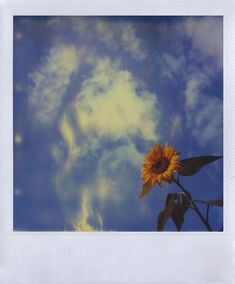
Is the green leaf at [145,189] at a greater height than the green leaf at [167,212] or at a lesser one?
greater

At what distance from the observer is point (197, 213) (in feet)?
4.90

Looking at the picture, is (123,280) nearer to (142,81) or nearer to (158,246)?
(158,246)

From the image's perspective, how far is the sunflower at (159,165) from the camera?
150 cm

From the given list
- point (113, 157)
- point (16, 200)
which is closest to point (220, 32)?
point (113, 157)

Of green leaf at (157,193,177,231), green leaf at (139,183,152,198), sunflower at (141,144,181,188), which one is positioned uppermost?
sunflower at (141,144,181,188)

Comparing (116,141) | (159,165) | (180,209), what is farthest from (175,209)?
(116,141)

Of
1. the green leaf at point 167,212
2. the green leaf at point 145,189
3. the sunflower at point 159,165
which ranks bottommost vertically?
the green leaf at point 167,212

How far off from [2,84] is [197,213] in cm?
60

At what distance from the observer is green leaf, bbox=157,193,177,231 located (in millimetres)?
1493

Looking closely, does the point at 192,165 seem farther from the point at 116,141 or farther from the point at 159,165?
the point at 116,141

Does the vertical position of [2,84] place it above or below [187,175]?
above

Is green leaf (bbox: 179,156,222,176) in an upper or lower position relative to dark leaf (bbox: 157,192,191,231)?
upper

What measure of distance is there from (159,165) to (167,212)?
0.12 metres

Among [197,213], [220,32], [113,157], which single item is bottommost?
[197,213]
